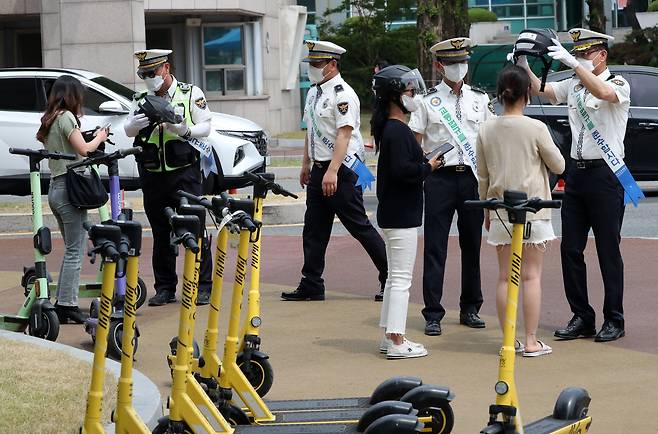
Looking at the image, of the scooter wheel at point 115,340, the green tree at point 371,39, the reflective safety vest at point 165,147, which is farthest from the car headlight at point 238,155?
the green tree at point 371,39

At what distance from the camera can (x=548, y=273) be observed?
11.6 meters

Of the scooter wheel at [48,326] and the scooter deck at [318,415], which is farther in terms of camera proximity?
the scooter wheel at [48,326]

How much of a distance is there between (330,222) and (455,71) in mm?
2007

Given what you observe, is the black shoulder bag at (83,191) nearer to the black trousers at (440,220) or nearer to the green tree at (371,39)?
the black trousers at (440,220)

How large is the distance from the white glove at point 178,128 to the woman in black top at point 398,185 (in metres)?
1.95

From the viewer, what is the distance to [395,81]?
8.34 meters

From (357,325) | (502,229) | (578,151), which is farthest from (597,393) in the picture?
(357,325)

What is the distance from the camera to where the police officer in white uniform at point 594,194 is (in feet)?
29.1

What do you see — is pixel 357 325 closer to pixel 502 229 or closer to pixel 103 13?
pixel 502 229

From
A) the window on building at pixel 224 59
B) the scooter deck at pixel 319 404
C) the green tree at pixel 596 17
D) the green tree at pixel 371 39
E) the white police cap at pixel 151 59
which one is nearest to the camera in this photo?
the scooter deck at pixel 319 404

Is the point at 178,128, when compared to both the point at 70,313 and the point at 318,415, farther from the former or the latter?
the point at 318,415

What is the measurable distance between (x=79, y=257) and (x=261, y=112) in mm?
23689

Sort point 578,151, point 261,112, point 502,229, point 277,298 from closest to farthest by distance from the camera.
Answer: point 502,229
point 578,151
point 277,298
point 261,112

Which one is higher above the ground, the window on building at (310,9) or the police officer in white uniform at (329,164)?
the window on building at (310,9)
